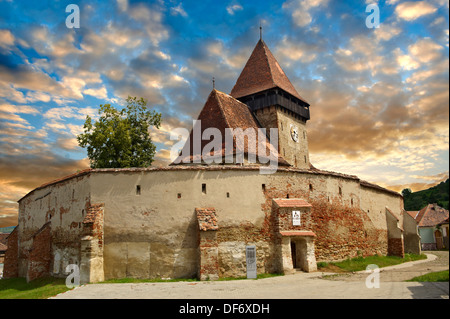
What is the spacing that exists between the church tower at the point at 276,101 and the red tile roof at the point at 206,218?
47.7ft

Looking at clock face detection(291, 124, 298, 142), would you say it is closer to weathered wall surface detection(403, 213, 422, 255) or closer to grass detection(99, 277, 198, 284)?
weathered wall surface detection(403, 213, 422, 255)

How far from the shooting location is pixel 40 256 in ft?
61.4

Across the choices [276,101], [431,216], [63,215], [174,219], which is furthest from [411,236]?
[63,215]

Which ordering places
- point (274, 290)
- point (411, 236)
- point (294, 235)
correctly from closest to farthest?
point (274, 290) → point (294, 235) → point (411, 236)

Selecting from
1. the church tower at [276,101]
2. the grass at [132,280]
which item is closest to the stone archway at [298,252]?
the grass at [132,280]

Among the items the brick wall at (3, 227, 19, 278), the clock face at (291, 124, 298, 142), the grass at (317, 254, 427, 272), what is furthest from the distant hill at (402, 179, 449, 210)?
the brick wall at (3, 227, 19, 278)

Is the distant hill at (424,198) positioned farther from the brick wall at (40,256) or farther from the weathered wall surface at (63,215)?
the brick wall at (40,256)

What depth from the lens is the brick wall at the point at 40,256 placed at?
18.4 meters

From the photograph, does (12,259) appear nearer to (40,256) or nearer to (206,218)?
(40,256)

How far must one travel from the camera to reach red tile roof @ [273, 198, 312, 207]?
1762cm

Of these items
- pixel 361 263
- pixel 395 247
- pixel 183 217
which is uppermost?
pixel 183 217

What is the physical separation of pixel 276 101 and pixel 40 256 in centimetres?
2185

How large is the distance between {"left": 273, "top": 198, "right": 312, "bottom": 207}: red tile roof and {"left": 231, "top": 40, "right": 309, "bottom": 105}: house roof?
1568 centimetres

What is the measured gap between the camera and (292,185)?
18812 millimetres
